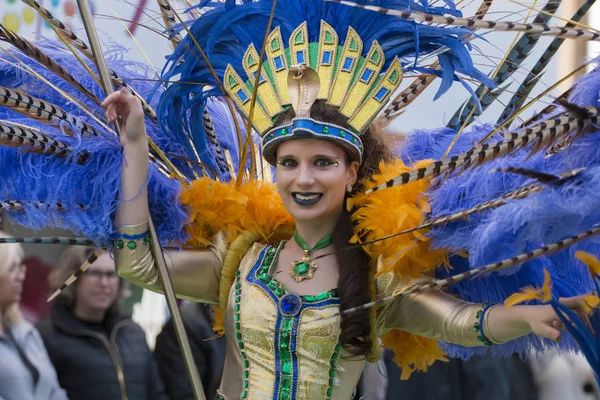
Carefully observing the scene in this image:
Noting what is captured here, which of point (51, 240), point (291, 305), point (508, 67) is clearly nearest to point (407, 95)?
point (508, 67)

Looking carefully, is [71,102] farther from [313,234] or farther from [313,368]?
[313,368]

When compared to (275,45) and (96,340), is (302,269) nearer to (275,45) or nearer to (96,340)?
(275,45)

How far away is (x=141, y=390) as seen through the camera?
4102 millimetres

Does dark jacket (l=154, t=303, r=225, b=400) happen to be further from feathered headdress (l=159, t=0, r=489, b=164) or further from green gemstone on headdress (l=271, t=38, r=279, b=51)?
green gemstone on headdress (l=271, t=38, r=279, b=51)

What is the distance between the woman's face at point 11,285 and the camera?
378 cm

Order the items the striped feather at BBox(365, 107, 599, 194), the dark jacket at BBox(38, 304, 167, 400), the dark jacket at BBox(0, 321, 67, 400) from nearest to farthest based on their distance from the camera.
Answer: the striped feather at BBox(365, 107, 599, 194), the dark jacket at BBox(0, 321, 67, 400), the dark jacket at BBox(38, 304, 167, 400)

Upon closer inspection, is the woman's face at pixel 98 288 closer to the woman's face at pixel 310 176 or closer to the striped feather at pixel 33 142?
the striped feather at pixel 33 142

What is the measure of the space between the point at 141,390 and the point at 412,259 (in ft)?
5.74

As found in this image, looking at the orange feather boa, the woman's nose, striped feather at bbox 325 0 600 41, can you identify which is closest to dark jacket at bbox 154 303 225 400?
the orange feather boa

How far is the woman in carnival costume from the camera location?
275cm

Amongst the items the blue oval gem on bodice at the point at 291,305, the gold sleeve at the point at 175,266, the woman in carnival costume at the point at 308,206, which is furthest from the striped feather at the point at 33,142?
the blue oval gem on bodice at the point at 291,305

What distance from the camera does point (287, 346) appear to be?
9.14ft

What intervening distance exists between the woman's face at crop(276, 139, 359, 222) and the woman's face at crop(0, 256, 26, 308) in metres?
1.45

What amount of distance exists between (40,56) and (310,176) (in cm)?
82
